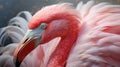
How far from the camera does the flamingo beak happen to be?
125 centimetres

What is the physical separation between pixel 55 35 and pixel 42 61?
142mm

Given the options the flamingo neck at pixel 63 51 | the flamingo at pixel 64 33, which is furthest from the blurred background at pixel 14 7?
the flamingo neck at pixel 63 51

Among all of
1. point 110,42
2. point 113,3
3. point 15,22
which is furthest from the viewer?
point 15,22

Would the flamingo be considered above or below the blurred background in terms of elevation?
below

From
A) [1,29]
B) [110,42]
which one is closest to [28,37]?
[1,29]

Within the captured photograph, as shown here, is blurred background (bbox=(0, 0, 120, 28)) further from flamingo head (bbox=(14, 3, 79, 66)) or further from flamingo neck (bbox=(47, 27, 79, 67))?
flamingo neck (bbox=(47, 27, 79, 67))

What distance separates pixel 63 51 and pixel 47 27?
13cm

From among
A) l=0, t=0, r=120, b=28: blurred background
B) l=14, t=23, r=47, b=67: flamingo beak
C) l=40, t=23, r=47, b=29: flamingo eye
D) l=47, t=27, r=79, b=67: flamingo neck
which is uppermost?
l=0, t=0, r=120, b=28: blurred background

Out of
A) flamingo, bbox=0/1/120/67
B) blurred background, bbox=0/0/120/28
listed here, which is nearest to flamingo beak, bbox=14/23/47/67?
flamingo, bbox=0/1/120/67

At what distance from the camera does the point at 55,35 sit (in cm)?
127

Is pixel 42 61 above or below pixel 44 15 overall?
below

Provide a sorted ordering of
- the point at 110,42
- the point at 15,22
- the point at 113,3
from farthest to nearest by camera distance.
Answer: the point at 15,22, the point at 113,3, the point at 110,42

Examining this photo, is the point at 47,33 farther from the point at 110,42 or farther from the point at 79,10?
the point at 110,42

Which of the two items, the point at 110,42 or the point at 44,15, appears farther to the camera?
the point at 44,15
